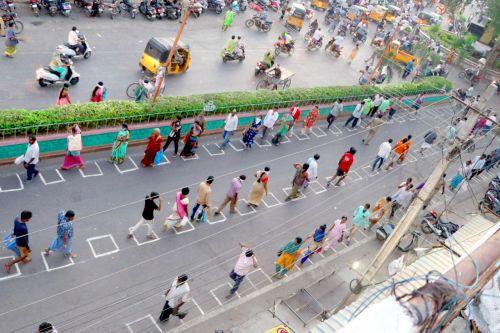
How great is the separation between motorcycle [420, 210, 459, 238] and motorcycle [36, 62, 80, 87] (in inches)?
491

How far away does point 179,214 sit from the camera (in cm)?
1150

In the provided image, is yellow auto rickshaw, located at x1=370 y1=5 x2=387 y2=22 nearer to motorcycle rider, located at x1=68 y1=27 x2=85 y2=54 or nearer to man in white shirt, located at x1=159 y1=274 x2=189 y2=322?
motorcycle rider, located at x1=68 y1=27 x2=85 y2=54

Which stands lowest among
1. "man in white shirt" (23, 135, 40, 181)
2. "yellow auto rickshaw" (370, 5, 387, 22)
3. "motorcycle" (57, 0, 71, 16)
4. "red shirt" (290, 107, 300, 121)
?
"man in white shirt" (23, 135, 40, 181)

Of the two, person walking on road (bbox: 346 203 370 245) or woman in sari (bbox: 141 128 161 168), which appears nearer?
woman in sari (bbox: 141 128 161 168)

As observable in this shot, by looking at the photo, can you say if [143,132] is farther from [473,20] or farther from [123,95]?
[473,20]

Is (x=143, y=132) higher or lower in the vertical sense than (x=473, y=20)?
lower

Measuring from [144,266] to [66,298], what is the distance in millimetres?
1859

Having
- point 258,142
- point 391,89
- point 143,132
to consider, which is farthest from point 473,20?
point 143,132

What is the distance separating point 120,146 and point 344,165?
7.00m

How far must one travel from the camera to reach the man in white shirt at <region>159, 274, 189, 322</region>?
9.05 metres

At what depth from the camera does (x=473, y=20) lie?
44531mm

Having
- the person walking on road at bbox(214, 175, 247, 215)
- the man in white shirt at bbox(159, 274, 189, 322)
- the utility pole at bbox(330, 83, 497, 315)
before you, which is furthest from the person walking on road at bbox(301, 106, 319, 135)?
the man in white shirt at bbox(159, 274, 189, 322)

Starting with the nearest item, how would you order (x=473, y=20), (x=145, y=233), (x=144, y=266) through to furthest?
(x=144, y=266)
(x=145, y=233)
(x=473, y=20)

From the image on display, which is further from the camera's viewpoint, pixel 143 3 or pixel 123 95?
pixel 143 3
